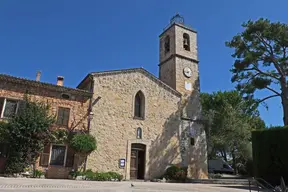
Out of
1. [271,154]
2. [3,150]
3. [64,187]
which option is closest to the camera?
[64,187]

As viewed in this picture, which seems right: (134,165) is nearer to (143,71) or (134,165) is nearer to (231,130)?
(143,71)

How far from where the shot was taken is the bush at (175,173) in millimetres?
17109

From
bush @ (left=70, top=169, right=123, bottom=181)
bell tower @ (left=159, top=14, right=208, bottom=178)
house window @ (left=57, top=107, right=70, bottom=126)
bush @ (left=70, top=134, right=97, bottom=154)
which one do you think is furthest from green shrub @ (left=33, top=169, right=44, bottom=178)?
bell tower @ (left=159, top=14, right=208, bottom=178)

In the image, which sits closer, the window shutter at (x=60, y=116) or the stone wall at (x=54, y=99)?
the stone wall at (x=54, y=99)

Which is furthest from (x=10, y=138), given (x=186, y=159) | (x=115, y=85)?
(x=186, y=159)

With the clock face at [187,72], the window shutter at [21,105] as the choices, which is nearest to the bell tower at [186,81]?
the clock face at [187,72]

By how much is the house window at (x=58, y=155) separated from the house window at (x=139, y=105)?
18.8 feet

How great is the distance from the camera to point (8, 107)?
46.7 feet

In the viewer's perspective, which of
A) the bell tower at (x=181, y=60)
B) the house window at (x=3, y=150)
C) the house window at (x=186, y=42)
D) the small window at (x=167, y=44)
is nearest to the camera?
the house window at (x=3, y=150)

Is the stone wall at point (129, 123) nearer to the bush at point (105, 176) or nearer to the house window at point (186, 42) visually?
the bush at point (105, 176)

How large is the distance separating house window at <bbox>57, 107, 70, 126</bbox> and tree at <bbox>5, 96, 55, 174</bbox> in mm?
732

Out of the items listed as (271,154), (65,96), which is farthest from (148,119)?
(271,154)

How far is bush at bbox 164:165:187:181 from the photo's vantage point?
1711 cm

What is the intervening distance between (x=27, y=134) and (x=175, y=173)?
32.5 ft
